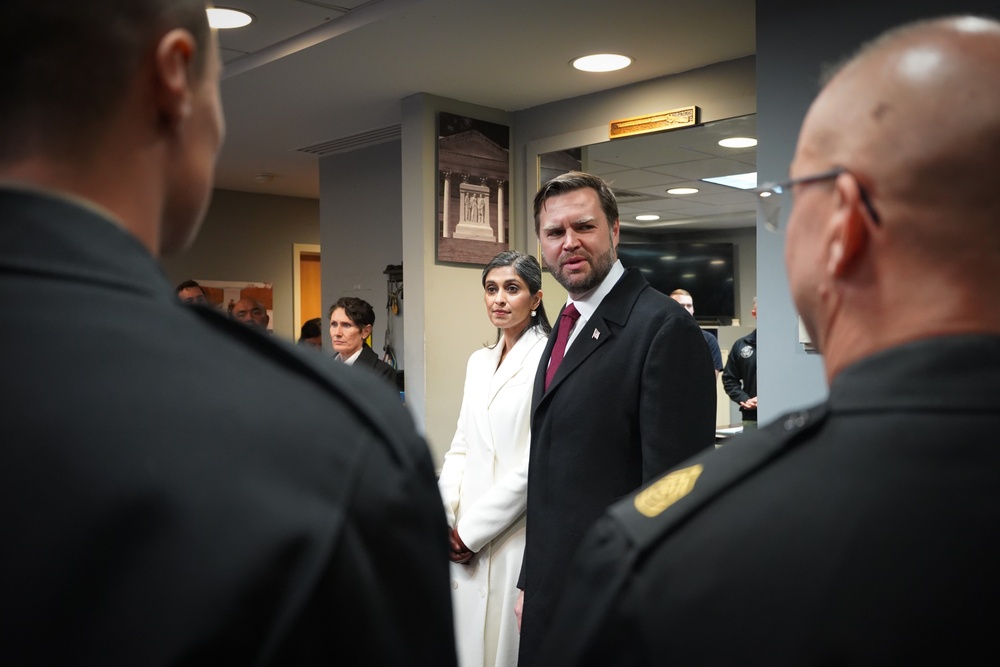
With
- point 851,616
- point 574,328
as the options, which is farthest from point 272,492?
point 574,328

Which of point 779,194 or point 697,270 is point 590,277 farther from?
point 697,270

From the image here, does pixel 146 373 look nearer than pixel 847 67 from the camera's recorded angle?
Yes

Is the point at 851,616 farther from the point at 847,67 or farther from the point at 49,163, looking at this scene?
the point at 49,163

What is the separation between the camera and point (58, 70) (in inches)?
22.5

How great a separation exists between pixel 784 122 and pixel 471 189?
2025mm

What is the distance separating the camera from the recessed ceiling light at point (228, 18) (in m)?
3.35

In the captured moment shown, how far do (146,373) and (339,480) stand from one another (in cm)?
14

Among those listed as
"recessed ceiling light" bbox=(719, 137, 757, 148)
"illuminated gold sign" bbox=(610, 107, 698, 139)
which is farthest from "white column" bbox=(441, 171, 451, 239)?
"recessed ceiling light" bbox=(719, 137, 757, 148)

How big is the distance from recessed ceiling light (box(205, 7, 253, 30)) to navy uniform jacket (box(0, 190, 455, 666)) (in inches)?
123

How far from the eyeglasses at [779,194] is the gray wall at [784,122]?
203 cm

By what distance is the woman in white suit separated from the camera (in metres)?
2.44

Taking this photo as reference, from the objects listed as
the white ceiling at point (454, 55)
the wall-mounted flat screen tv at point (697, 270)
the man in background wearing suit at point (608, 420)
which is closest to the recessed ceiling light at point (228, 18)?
the white ceiling at point (454, 55)

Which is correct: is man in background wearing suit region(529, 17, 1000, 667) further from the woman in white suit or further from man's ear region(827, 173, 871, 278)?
the woman in white suit

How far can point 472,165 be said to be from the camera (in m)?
4.62
